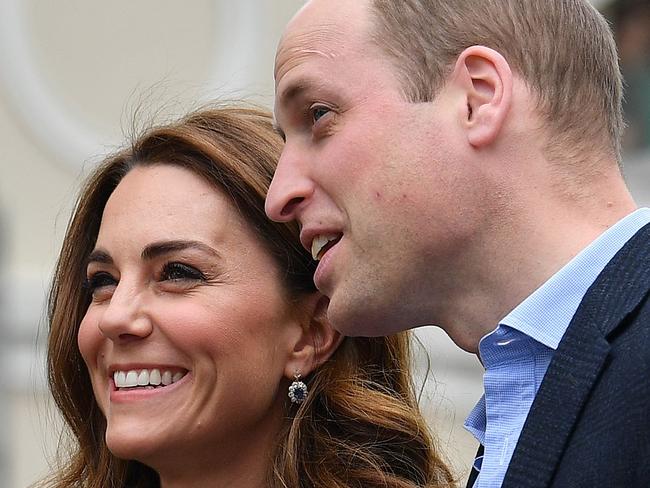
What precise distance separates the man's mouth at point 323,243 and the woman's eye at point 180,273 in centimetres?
85

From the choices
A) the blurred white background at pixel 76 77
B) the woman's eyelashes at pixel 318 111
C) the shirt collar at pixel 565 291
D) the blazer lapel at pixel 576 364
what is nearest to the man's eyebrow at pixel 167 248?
the woman's eyelashes at pixel 318 111

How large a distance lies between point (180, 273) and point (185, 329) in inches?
7.1

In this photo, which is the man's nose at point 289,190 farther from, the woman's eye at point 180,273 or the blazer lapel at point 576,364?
the woman's eye at point 180,273

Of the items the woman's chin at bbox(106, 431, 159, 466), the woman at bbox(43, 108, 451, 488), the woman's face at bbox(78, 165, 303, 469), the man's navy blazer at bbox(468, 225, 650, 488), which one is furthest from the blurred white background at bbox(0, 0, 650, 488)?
the man's navy blazer at bbox(468, 225, 650, 488)

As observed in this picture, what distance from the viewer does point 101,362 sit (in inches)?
159

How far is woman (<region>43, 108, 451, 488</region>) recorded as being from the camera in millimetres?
3865

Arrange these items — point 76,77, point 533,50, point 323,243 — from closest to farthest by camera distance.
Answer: point 533,50
point 323,243
point 76,77

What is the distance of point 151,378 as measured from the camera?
3893 mm

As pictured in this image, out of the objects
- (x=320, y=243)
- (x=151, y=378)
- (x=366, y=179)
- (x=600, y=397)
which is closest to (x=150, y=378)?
(x=151, y=378)

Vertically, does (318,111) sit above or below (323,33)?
below

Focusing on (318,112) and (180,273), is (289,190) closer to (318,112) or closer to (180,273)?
(318,112)

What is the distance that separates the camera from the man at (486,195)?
2707 mm

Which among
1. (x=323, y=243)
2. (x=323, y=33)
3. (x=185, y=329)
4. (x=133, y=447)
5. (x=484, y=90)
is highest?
(x=323, y=33)

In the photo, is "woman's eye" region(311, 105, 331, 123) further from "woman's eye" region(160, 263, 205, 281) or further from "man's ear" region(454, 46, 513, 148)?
"woman's eye" region(160, 263, 205, 281)
